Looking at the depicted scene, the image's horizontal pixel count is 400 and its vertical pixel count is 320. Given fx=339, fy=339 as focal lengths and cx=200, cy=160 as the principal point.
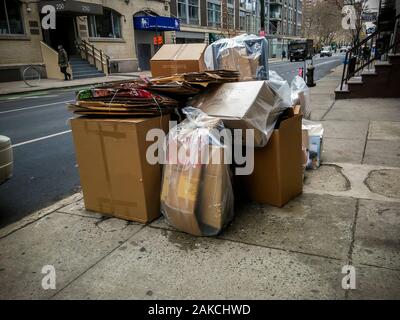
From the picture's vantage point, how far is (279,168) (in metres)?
3.10

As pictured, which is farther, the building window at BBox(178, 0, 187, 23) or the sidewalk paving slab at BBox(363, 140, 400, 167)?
the building window at BBox(178, 0, 187, 23)

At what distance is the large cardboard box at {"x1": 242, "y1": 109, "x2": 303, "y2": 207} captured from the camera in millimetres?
3098

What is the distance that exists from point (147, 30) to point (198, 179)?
3073 cm

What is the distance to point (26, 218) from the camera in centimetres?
336

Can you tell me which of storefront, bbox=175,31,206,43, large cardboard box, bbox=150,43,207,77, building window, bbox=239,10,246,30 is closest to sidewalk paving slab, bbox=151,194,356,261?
large cardboard box, bbox=150,43,207,77

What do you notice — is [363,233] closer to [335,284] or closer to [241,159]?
[335,284]

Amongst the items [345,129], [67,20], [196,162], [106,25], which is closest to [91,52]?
[67,20]

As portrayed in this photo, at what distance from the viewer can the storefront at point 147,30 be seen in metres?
28.9

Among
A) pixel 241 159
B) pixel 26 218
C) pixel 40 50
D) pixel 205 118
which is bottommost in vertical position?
pixel 26 218

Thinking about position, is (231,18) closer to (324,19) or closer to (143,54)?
(324,19)

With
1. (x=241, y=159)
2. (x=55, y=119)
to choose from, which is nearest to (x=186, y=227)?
(x=241, y=159)

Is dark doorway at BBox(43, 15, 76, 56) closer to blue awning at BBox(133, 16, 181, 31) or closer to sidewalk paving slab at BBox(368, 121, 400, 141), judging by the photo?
blue awning at BBox(133, 16, 181, 31)

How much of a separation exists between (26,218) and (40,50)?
822 inches

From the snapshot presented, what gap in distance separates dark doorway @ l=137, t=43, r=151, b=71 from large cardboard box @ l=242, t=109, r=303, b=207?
28.8 metres
